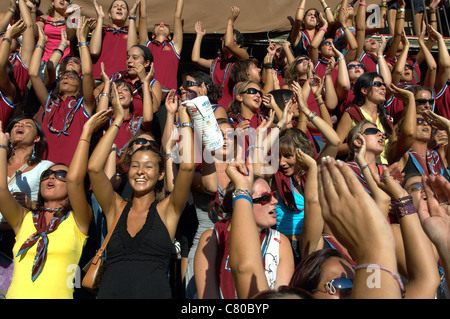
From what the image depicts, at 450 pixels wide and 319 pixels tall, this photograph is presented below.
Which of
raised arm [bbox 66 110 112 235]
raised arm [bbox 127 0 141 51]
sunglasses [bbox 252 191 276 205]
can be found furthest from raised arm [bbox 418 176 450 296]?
raised arm [bbox 127 0 141 51]

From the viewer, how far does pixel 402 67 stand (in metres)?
5.89

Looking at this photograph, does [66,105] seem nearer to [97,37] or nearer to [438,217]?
[97,37]

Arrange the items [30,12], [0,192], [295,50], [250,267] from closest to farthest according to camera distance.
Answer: [250,267], [0,192], [30,12], [295,50]

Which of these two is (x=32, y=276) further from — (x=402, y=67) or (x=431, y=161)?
(x=402, y=67)

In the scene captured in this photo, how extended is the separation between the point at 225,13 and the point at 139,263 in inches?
216

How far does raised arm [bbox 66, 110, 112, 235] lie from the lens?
305 centimetres

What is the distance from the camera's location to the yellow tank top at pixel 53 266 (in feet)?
9.48

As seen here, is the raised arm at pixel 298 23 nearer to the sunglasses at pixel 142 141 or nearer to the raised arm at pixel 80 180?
the sunglasses at pixel 142 141

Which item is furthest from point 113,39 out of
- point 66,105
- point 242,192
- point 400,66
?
point 242,192

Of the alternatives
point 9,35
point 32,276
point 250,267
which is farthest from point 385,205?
point 9,35

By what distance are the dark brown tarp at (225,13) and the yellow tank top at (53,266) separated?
465 centimetres

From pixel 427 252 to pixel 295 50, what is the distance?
543cm

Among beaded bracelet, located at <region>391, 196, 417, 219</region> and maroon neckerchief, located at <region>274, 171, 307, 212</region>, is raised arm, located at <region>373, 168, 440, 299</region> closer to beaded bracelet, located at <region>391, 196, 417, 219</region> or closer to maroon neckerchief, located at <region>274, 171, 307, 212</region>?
beaded bracelet, located at <region>391, 196, 417, 219</region>

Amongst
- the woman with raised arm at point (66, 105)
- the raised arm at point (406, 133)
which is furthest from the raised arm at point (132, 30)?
the raised arm at point (406, 133)
